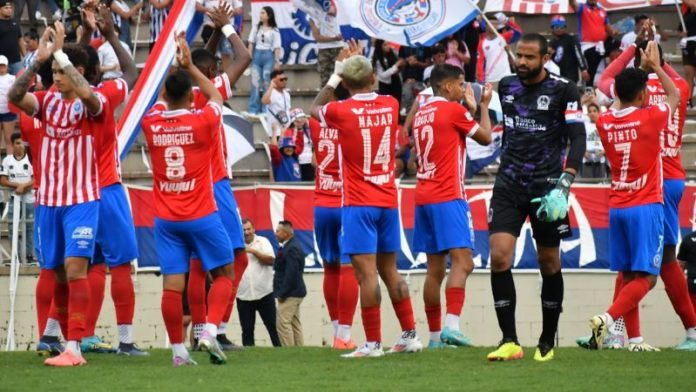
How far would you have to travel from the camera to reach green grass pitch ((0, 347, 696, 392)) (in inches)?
444

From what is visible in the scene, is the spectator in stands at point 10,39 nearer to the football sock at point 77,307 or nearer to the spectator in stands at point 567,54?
the spectator in stands at point 567,54

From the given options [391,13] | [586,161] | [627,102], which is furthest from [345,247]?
[586,161]

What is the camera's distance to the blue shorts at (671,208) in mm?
15070

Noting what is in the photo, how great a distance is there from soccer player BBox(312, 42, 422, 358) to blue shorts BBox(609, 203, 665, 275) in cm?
236

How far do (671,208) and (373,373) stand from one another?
4444 millimetres

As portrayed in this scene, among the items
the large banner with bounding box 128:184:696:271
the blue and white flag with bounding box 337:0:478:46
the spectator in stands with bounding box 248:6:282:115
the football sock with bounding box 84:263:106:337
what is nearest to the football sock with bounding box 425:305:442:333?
the football sock with bounding box 84:263:106:337

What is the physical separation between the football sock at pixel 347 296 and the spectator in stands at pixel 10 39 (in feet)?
41.4

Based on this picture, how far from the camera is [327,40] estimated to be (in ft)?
86.9

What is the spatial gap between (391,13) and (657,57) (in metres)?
7.44

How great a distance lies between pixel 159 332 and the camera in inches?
878

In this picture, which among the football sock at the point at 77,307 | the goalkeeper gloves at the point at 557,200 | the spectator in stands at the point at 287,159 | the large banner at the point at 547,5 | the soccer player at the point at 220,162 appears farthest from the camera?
the large banner at the point at 547,5

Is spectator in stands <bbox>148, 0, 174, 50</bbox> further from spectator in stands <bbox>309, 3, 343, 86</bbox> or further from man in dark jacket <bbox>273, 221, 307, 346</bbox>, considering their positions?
man in dark jacket <bbox>273, 221, 307, 346</bbox>

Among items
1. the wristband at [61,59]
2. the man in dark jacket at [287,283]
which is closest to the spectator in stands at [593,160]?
the man in dark jacket at [287,283]

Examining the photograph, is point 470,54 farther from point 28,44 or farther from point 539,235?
point 539,235
